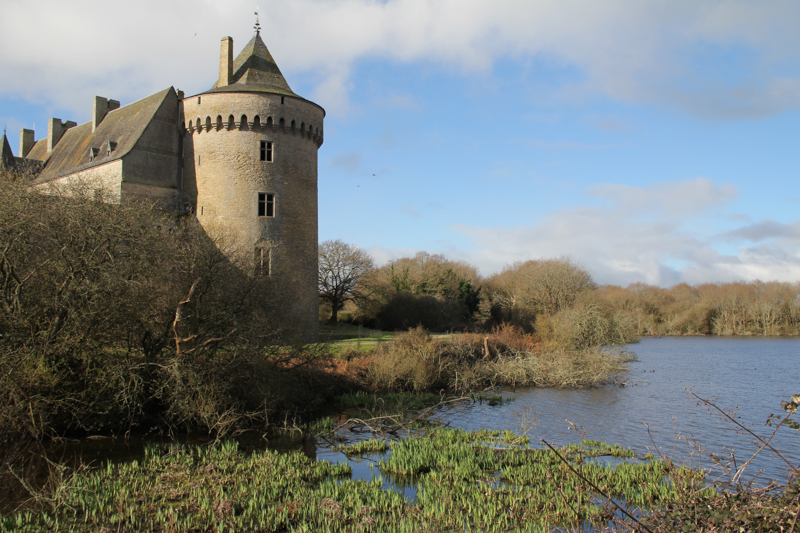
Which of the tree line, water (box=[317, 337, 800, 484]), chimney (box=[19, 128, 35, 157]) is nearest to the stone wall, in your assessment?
water (box=[317, 337, 800, 484])

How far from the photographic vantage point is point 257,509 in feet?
25.1

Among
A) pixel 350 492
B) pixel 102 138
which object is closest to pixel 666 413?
pixel 350 492

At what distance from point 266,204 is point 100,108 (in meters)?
12.8

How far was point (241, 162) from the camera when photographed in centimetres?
2389

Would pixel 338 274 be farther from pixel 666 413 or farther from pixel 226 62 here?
pixel 666 413

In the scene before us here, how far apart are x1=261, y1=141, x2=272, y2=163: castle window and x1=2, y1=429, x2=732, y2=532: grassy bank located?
15612 millimetres

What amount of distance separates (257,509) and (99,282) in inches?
249

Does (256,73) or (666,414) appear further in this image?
(256,73)

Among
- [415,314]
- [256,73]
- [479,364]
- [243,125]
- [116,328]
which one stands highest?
[256,73]

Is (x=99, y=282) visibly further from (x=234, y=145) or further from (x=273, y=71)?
(x=273, y=71)

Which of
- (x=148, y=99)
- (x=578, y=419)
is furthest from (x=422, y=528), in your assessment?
(x=148, y=99)

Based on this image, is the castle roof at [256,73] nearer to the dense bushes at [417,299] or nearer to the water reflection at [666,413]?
the water reflection at [666,413]

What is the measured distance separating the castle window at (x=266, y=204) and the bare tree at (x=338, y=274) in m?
15.4

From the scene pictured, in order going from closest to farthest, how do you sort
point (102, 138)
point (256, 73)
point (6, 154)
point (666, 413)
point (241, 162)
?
point (666, 413) < point (241, 162) < point (256, 73) < point (102, 138) < point (6, 154)
